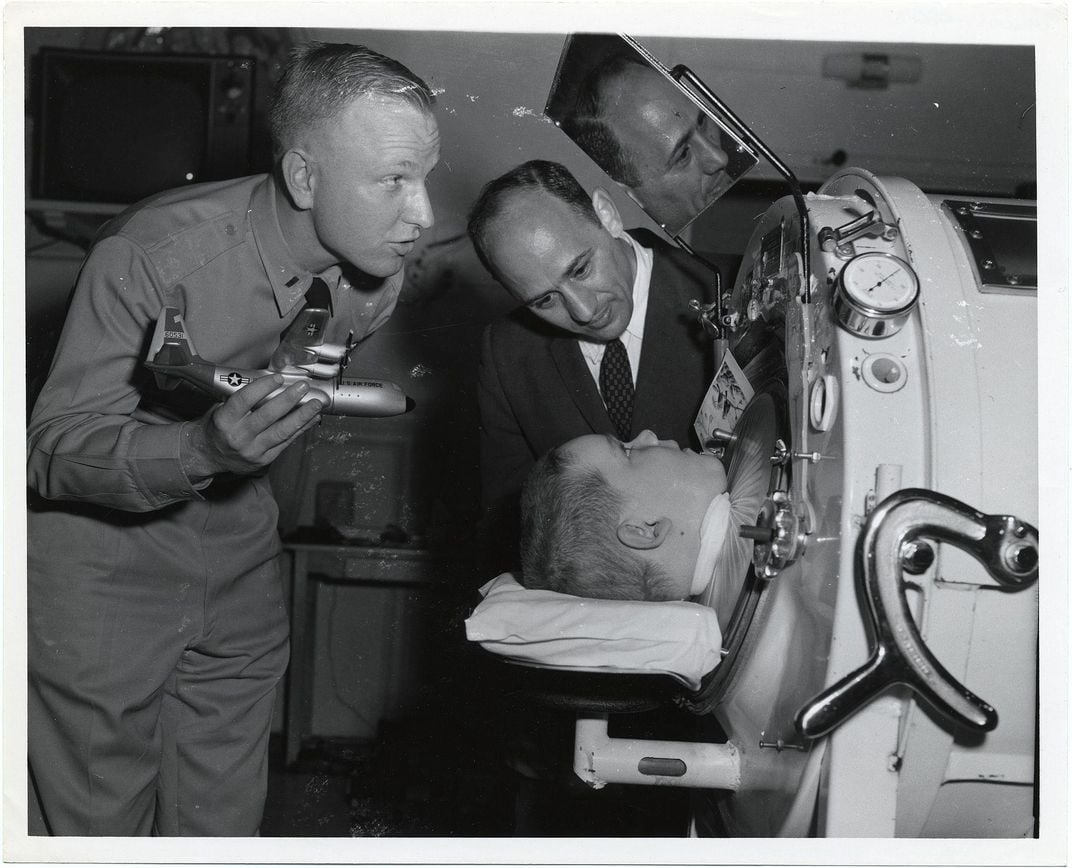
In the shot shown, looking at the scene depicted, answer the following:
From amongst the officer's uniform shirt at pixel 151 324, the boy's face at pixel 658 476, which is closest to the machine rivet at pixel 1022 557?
the boy's face at pixel 658 476

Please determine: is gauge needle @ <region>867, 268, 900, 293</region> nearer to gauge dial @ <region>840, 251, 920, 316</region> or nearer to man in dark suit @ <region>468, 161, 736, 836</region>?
gauge dial @ <region>840, 251, 920, 316</region>

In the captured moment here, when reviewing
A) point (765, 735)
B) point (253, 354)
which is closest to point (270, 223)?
point (253, 354)

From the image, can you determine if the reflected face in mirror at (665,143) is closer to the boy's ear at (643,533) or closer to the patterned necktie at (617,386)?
the patterned necktie at (617,386)

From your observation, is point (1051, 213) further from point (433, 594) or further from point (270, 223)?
point (433, 594)

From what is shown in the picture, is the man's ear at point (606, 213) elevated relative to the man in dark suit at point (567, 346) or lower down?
elevated

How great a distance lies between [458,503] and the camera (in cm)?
142

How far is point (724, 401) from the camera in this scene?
1.03 meters

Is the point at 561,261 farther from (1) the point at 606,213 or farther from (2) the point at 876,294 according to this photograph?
(2) the point at 876,294

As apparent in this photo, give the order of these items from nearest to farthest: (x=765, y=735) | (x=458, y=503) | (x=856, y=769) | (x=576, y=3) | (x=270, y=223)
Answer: (x=856, y=769)
(x=765, y=735)
(x=576, y=3)
(x=270, y=223)
(x=458, y=503)

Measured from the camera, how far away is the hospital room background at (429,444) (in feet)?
4.42

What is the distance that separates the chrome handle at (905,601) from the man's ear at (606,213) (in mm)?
671

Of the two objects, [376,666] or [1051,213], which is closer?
[1051,213]

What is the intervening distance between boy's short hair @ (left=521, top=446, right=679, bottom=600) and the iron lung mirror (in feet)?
1.35

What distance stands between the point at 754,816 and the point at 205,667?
0.74 metres
